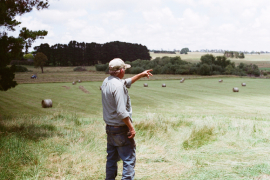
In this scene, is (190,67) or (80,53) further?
(80,53)

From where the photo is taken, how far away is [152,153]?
19.8ft

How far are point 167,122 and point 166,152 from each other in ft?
10.5

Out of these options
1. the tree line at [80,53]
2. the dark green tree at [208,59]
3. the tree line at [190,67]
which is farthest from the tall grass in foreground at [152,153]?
the dark green tree at [208,59]

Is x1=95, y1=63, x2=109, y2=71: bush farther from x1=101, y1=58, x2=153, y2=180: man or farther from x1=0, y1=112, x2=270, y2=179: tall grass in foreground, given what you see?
x1=101, y1=58, x2=153, y2=180: man

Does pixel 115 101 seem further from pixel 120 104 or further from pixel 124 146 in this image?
pixel 124 146

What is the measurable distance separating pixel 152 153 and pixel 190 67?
65.3 meters

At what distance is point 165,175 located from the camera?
479cm

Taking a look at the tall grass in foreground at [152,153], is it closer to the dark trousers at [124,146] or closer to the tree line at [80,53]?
the dark trousers at [124,146]

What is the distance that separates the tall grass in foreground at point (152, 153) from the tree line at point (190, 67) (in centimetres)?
5740

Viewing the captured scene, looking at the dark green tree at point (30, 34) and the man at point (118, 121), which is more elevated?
the dark green tree at point (30, 34)

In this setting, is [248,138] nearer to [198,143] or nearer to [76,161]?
[198,143]

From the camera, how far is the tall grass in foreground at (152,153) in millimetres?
4754

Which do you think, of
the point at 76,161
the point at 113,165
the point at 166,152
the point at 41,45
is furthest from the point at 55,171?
the point at 41,45

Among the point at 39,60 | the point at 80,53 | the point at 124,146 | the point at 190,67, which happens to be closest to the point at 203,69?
the point at 190,67
